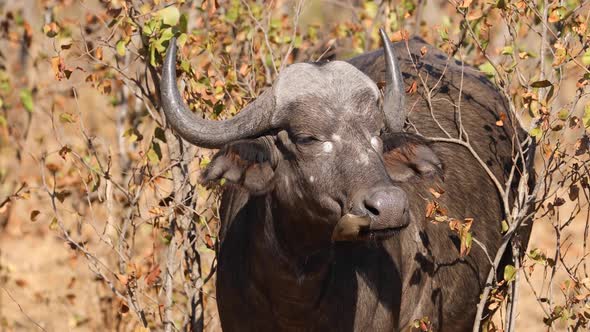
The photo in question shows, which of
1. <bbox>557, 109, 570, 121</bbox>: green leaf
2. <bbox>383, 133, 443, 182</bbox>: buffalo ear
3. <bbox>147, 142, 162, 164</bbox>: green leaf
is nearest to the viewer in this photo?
<bbox>383, 133, 443, 182</bbox>: buffalo ear

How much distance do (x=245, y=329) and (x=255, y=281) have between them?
0.26 m

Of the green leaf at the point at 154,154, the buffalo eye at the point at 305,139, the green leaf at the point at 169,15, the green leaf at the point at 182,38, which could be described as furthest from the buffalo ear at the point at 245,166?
the green leaf at the point at 154,154

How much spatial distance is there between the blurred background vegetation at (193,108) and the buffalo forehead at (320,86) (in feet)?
2.09

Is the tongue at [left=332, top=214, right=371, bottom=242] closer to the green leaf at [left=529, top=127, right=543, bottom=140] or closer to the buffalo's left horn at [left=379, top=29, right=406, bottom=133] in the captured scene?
the buffalo's left horn at [left=379, top=29, right=406, bottom=133]

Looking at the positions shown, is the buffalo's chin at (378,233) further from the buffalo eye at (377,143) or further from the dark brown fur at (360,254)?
the buffalo eye at (377,143)

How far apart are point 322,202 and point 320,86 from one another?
50 centimetres

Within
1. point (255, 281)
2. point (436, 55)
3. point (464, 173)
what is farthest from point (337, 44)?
point (255, 281)

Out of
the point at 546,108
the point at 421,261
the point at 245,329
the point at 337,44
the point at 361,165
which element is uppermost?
the point at 337,44

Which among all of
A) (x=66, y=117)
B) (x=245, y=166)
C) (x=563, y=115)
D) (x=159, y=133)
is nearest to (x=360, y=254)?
(x=245, y=166)

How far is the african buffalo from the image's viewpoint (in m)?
4.65

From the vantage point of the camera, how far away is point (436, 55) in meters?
6.87

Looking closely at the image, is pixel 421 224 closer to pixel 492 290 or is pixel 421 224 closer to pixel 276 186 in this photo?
pixel 492 290

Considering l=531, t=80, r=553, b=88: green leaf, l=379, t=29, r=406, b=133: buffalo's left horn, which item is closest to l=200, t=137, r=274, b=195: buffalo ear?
l=379, t=29, r=406, b=133: buffalo's left horn

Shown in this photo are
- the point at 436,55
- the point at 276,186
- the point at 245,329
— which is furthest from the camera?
the point at 436,55
